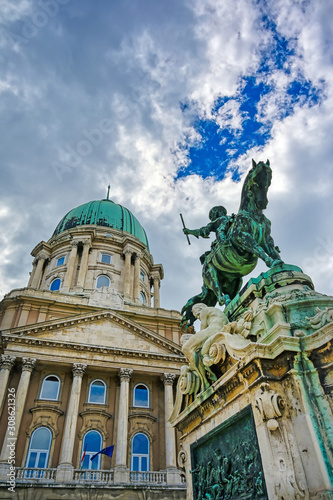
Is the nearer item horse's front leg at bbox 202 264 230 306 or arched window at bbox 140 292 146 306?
horse's front leg at bbox 202 264 230 306

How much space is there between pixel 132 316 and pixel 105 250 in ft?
37.3

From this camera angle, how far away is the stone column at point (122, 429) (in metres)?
21.1

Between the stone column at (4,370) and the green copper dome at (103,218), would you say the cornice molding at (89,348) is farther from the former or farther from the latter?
the green copper dome at (103,218)

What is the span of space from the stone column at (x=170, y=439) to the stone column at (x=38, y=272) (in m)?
18.8

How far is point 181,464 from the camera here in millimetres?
4730

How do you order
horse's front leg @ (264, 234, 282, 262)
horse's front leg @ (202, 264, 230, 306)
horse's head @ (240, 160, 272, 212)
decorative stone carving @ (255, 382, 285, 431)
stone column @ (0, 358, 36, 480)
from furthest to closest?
stone column @ (0, 358, 36, 480) → horse's front leg @ (202, 264, 230, 306) → horse's head @ (240, 160, 272, 212) → horse's front leg @ (264, 234, 282, 262) → decorative stone carving @ (255, 382, 285, 431)

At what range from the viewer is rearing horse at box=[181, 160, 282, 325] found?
5.17 meters

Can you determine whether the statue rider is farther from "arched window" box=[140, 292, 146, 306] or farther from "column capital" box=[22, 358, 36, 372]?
"arched window" box=[140, 292, 146, 306]

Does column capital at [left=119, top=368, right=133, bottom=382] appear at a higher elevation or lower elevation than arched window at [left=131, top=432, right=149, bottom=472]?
higher

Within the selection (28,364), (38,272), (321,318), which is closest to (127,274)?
(38,272)

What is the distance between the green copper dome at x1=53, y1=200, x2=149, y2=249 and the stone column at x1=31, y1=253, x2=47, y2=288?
4.56 m

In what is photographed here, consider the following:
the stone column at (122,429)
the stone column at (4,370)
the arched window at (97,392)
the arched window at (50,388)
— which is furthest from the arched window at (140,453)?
the stone column at (4,370)

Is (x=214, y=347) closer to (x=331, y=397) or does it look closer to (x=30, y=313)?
(x=331, y=397)

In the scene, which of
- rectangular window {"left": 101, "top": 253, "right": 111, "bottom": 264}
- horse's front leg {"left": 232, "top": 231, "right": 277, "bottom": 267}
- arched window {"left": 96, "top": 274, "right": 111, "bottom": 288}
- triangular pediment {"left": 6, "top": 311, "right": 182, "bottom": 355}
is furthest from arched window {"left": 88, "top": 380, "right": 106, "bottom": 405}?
horse's front leg {"left": 232, "top": 231, "right": 277, "bottom": 267}
